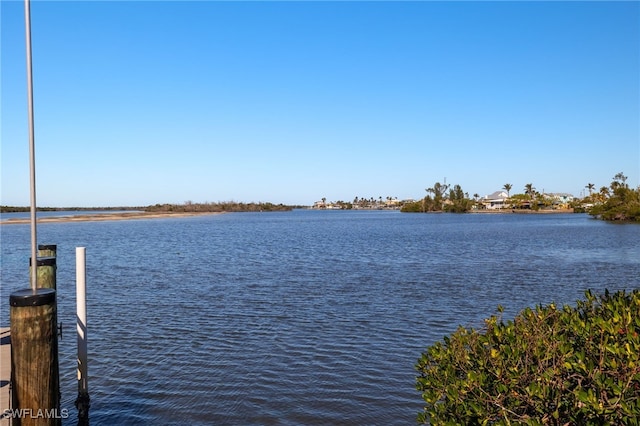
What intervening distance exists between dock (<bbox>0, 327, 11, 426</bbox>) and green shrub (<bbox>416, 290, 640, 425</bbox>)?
5.18m

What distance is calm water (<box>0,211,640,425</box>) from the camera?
9.03m

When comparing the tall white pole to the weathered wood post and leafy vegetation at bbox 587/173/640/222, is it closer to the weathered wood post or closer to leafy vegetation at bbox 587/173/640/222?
the weathered wood post

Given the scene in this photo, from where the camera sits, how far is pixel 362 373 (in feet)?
34.5

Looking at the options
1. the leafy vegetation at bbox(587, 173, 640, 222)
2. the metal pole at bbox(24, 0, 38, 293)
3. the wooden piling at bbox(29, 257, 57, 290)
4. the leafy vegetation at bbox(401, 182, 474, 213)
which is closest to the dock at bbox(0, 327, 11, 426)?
the wooden piling at bbox(29, 257, 57, 290)

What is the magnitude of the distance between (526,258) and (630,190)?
69.0 m

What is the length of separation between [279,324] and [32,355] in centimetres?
1017

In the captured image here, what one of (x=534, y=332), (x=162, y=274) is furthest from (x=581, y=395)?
(x=162, y=274)

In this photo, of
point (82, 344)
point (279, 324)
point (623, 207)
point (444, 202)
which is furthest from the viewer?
point (444, 202)

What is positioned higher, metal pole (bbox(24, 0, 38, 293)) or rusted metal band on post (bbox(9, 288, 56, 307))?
metal pole (bbox(24, 0, 38, 293))

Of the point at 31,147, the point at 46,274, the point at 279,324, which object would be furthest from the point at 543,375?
the point at 279,324

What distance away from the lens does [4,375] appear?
8.27 meters

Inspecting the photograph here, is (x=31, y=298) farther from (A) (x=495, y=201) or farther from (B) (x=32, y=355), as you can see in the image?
(A) (x=495, y=201)

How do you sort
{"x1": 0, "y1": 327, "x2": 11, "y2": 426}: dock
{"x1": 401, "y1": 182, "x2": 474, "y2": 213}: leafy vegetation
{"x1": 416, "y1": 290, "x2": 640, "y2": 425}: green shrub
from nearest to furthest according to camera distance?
1. {"x1": 416, "y1": 290, "x2": 640, "y2": 425}: green shrub
2. {"x1": 0, "y1": 327, "x2": 11, "y2": 426}: dock
3. {"x1": 401, "y1": 182, "x2": 474, "y2": 213}: leafy vegetation

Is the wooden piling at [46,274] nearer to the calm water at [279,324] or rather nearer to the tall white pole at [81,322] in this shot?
the tall white pole at [81,322]
